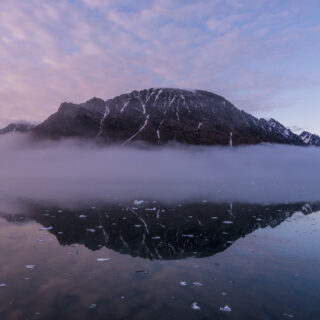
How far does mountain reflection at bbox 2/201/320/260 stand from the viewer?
15.7 m

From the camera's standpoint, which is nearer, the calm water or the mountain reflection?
the calm water

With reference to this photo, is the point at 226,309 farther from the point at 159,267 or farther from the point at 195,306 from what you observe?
the point at 159,267

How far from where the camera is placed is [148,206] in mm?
29438

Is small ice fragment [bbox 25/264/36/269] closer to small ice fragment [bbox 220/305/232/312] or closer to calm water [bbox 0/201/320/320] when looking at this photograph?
calm water [bbox 0/201/320/320]

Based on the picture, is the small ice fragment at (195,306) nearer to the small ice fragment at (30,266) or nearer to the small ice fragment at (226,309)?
the small ice fragment at (226,309)

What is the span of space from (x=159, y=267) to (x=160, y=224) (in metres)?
8.34

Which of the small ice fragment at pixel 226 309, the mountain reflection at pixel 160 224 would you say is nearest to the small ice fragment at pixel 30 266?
the mountain reflection at pixel 160 224

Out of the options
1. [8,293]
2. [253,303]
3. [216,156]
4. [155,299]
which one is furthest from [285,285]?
[216,156]

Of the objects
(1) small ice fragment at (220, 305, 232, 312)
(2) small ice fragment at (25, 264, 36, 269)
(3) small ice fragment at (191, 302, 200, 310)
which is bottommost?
(2) small ice fragment at (25, 264, 36, 269)

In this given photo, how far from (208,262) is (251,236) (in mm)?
5757

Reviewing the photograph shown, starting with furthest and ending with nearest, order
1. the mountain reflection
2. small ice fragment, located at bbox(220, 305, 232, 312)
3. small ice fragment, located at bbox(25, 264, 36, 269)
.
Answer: the mountain reflection → small ice fragment, located at bbox(25, 264, 36, 269) → small ice fragment, located at bbox(220, 305, 232, 312)

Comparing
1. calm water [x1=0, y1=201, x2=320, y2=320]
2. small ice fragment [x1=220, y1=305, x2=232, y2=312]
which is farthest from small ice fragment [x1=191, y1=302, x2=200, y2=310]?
small ice fragment [x1=220, y1=305, x2=232, y2=312]

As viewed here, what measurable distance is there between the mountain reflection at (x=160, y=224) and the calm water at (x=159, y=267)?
70mm

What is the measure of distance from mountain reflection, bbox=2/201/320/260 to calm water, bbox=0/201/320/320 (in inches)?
2.7
